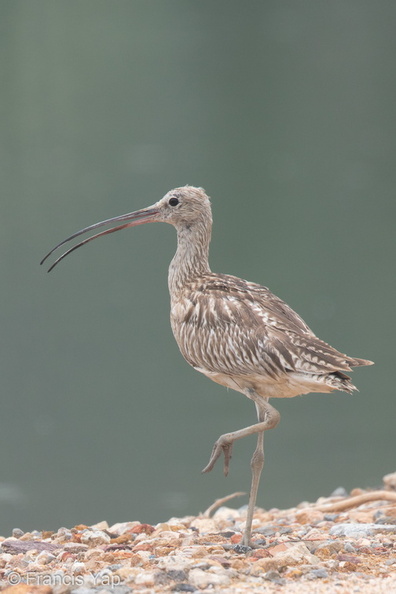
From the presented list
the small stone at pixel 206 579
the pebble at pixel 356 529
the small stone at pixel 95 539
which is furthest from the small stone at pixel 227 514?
the small stone at pixel 206 579

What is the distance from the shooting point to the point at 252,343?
6.62m

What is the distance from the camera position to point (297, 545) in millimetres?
6141

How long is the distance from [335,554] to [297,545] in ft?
0.87

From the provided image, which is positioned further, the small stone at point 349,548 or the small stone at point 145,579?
the small stone at point 349,548

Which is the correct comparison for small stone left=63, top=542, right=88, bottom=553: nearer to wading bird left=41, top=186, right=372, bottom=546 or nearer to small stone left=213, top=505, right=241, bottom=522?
wading bird left=41, top=186, right=372, bottom=546

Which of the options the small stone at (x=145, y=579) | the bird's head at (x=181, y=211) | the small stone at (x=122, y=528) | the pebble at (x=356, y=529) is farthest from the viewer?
the small stone at (x=122, y=528)

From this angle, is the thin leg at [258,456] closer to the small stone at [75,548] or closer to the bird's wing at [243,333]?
the bird's wing at [243,333]

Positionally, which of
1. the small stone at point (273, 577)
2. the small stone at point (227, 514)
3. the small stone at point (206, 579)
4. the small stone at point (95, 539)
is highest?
the small stone at point (227, 514)

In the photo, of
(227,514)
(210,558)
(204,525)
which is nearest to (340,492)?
(227,514)

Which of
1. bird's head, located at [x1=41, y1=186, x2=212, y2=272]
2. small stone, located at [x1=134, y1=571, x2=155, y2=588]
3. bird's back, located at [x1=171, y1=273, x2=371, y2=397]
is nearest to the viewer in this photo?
small stone, located at [x1=134, y1=571, x2=155, y2=588]

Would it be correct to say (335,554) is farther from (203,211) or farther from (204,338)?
(203,211)

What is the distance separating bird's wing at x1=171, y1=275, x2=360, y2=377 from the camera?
6355 mm

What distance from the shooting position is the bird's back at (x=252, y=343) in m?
6.30

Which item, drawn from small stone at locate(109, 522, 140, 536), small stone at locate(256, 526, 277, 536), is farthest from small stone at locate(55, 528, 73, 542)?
small stone at locate(256, 526, 277, 536)
